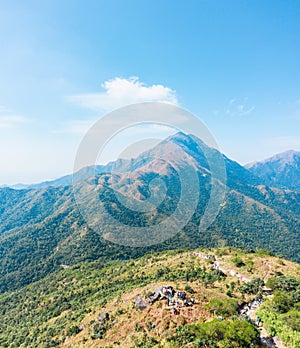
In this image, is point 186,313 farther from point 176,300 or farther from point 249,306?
point 249,306

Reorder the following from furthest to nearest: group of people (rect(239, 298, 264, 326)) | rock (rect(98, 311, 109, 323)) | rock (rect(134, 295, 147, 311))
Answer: rock (rect(98, 311, 109, 323)), group of people (rect(239, 298, 264, 326)), rock (rect(134, 295, 147, 311))

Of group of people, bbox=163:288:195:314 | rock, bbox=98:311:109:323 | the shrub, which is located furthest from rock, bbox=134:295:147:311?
the shrub

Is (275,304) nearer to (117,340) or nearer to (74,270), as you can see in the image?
(117,340)

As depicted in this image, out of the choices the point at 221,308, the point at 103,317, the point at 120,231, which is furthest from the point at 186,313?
the point at 120,231

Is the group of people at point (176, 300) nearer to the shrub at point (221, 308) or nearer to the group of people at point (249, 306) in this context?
the shrub at point (221, 308)

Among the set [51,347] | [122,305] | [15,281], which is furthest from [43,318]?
[15,281]

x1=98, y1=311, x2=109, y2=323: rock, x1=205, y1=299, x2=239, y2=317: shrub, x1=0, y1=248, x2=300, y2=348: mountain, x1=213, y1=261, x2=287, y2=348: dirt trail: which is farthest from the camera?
x1=98, y1=311, x2=109, y2=323: rock

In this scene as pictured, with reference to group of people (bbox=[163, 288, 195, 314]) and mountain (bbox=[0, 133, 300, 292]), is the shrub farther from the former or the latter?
mountain (bbox=[0, 133, 300, 292])

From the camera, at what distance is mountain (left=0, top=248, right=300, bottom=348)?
54.8ft

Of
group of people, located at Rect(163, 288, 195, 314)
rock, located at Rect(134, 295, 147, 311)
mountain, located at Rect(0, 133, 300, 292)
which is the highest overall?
group of people, located at Rect(163, 288, 195, 314)

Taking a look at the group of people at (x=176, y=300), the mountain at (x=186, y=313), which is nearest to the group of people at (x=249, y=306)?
the mountain at (x=186, y=313)

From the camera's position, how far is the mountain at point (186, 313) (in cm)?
1670

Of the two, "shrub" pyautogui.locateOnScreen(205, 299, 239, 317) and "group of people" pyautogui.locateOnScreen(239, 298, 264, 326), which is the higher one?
"shrub" pyautogui.locateOnScreen(205, 299, 239, 317)

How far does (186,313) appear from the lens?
19.7 m
